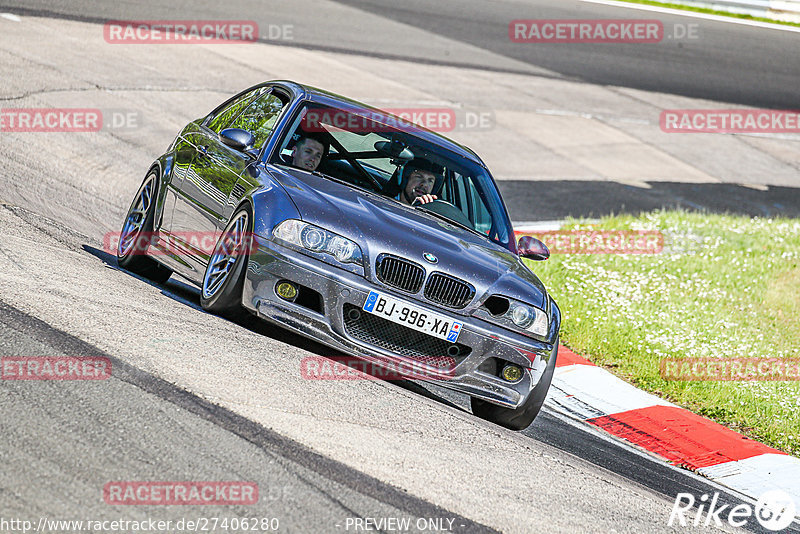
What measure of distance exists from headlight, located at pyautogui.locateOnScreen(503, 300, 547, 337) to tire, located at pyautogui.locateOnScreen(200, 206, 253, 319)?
1.54 m

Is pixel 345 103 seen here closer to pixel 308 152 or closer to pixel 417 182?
pixel 308 152

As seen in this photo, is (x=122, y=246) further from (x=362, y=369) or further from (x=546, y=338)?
(x=546, y=338)

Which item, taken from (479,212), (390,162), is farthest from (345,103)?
(479,212)

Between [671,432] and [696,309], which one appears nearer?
[671,432]

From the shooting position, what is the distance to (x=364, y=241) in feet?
19.6

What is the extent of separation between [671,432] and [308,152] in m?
3.16

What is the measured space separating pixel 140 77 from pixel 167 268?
8.14 meters

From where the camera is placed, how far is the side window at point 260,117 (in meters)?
7.27

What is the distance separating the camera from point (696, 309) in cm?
1009

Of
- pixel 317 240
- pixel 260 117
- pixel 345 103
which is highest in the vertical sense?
pixel 345 103

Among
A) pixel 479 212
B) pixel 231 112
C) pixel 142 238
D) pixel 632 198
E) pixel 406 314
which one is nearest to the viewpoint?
pixel 406 314

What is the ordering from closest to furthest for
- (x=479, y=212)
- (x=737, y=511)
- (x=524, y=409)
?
(x=737, y=511) → (x=524, y=409) → (x=479, y=212)

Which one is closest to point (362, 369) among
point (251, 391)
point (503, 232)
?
point (251, 391)

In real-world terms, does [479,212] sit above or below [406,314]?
above
